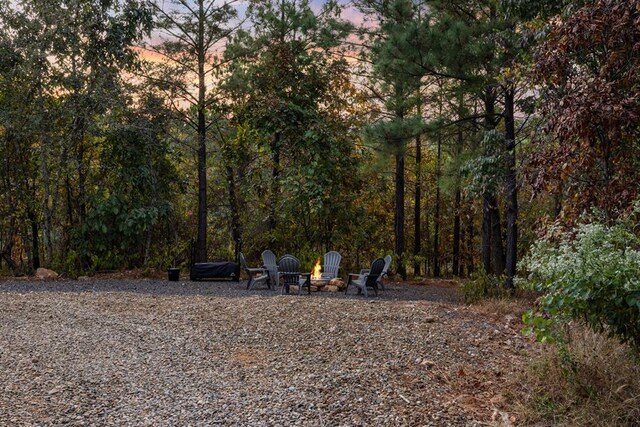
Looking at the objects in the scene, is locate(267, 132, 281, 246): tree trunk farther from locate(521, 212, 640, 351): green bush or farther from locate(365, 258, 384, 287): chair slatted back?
locate(521, 212, 640, 351): green bush

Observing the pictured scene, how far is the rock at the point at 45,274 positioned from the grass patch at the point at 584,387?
903cm

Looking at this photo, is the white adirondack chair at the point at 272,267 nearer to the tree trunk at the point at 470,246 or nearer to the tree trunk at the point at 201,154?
the tree trunk at the point at 201,154

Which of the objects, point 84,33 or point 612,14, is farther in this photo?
point 84,33

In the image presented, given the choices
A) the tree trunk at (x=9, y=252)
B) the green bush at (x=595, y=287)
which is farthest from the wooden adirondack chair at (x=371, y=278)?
the tree trunk at (x=9, y=252)

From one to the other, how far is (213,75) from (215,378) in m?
9.04

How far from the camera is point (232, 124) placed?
41.7ft

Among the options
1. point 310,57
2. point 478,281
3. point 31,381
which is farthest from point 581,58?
point 310,57

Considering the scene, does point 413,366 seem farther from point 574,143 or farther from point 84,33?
point 84,33


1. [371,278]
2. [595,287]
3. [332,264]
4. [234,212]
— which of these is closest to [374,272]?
[371,278]

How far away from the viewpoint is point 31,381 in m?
3.96

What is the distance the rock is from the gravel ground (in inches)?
125

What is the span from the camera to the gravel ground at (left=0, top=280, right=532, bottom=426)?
3.38 m

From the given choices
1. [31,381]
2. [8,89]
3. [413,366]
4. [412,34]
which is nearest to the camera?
[31,381]

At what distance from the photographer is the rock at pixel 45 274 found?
10273 millimetres
